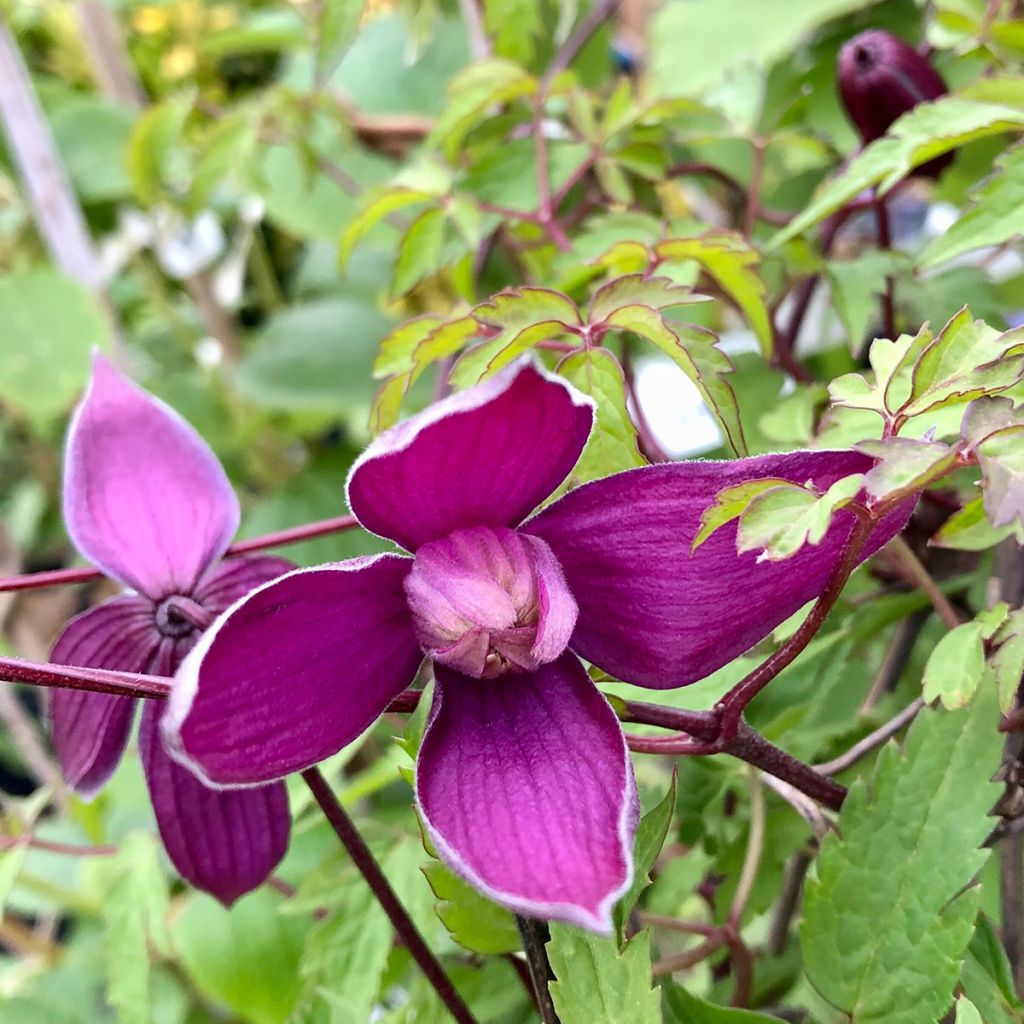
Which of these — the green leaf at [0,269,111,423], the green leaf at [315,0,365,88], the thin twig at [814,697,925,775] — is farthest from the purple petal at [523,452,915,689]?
the green leaf at [0,269,111,423]

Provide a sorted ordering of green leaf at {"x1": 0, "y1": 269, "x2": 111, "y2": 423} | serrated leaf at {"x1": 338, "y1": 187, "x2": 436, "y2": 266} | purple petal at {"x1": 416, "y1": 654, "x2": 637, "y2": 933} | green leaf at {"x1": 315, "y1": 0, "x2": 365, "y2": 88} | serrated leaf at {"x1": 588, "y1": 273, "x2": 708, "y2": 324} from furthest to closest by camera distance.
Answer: green leaf at {"x1": 0, "y1": 269, "x2": 111, "y2": 423} < green leaf at {"x1": 315, "y1": 0, "x2": 365, "y2": 88} < serrated leaf at {"x1": 338, "y1": 187, "x2": 436, "y2": 266} < serrated leaf at {"x1": 588, "y1": 273, "x2": 708, "y2": 324} < purple petal at {"x1": 416, "y1": 654, "x2": 637, "y2": 933}

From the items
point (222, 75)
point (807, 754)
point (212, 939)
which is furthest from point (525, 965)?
point (222, 75)

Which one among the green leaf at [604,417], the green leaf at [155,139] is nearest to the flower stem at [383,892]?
the green leaf at [604,417]

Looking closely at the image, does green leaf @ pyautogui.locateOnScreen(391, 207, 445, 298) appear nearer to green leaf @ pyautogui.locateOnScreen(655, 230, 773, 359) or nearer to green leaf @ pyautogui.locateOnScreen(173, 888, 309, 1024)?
green leaf @ pyautogui.locateOnScreen(655, 230, 773, 359)

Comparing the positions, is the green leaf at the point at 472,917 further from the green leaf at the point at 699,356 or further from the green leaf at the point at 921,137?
the green leaf at the point at 921,137

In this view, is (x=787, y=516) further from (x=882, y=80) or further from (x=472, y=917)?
(x=882, y=80)
